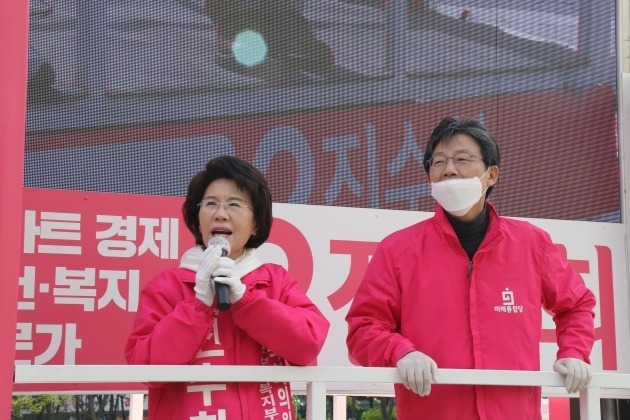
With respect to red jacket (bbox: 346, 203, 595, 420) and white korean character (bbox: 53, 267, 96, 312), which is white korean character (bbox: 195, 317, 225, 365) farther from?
white korean character (bbox: 53, 267, 96, 312)

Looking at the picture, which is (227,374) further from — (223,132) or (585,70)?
(585,70)

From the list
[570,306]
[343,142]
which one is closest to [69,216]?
[343,142]

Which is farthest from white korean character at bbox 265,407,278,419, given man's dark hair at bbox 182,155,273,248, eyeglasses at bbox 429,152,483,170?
eyeglasses at bbox 429,152,483,170

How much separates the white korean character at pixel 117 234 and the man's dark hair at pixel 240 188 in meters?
0.95

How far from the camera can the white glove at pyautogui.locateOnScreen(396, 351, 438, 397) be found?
2.08 m

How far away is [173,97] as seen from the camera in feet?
11.1

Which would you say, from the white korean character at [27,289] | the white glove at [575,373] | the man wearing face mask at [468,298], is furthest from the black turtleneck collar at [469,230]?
the white korean character at [27,289]

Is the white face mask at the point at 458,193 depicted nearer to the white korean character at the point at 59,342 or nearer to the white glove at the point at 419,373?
the white glove at the point at 419,373

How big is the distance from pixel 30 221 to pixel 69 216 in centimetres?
13

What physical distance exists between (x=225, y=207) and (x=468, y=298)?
24.3 inches

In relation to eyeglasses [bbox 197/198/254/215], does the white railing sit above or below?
below

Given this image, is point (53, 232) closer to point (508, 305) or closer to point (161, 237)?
point (161, 237)

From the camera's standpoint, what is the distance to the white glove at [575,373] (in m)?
2.21

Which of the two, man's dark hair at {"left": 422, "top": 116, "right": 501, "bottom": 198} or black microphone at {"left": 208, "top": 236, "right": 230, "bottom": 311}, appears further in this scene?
man's dark hair at {"left": 422, "top": 116, "right": 501, "bottom": 198}
